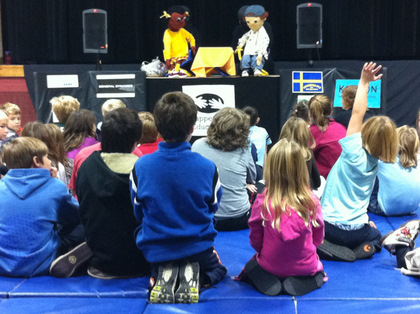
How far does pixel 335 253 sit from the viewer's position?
3.48 meters

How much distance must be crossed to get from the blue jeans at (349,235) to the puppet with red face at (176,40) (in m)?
4.96

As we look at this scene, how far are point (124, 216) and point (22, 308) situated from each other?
0.75 m

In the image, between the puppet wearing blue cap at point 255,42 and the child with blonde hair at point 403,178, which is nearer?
the child with blonde hair at point 403,178

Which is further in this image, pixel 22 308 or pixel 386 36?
pixel 386 36

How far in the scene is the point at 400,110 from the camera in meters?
8.25

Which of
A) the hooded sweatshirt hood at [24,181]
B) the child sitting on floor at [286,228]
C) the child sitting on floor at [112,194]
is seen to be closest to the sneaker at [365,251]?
the child sitting on floor at [286,228]

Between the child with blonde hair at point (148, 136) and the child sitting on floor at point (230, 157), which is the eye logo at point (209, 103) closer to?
the child with blonde hair at point (148, 136)

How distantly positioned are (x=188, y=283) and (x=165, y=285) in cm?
13

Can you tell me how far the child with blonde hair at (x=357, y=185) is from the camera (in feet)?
11.3

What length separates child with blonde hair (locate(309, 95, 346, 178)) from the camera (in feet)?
16.4

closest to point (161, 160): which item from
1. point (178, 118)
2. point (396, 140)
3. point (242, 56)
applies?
point (178, 118)

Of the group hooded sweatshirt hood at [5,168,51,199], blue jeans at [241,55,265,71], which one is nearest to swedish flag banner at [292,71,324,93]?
blue jeans at [241,55,265,71]

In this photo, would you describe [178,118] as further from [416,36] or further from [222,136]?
[416,36]

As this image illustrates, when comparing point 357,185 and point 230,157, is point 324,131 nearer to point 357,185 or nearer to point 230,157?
point 230,157
